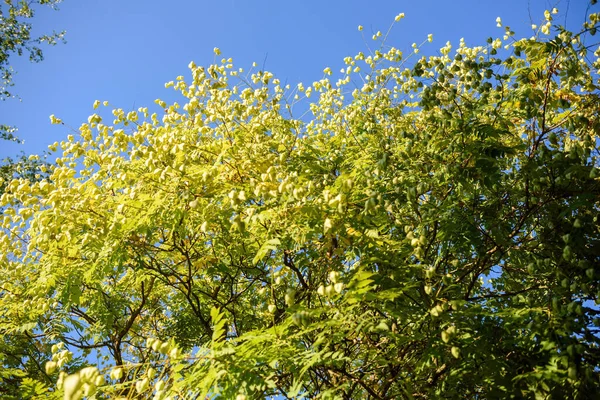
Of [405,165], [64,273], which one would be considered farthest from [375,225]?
[64,273]

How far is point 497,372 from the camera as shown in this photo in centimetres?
266

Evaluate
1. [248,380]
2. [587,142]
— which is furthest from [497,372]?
[587,142]

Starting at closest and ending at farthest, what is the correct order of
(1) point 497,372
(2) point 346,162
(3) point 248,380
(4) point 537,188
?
(3) point 248,380, (1) point 497,372, (4) point 537,188, (2) point 346,162

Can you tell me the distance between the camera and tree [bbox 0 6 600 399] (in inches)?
98.0

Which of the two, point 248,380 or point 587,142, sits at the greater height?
point 587,142

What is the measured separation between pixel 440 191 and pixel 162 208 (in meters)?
2.03

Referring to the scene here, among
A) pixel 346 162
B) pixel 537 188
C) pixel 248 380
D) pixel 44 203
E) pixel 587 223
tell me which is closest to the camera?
pixel 248 380

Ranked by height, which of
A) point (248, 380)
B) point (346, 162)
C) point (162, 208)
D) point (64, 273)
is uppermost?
point (346, 162)

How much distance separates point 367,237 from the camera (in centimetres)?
294

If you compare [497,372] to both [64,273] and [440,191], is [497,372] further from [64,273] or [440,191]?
[64,273]

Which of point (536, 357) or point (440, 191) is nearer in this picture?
point (536, 357)

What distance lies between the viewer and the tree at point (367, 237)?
8.17 feet

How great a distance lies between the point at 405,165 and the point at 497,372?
1.53m

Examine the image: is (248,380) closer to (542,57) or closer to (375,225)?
(375,225)
